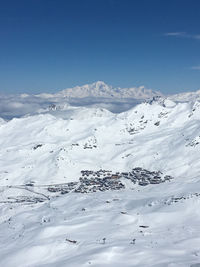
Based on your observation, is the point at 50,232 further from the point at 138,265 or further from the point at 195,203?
the point at 195,203

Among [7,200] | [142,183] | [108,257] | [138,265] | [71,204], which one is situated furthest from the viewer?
[142,183]

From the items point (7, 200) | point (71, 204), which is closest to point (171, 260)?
point (71, 204)

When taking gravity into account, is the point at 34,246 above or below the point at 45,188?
below

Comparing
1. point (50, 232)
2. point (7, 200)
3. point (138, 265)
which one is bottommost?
point (138, 265)

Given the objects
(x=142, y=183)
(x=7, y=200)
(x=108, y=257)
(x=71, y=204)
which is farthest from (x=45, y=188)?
(x=108, y=257)

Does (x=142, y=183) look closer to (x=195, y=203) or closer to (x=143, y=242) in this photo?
(x=195, y=203)

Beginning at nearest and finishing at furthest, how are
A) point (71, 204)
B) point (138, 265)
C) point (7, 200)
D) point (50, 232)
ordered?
point (138, 265)
point (50, 232)
point (71, 204)
point (7, 200)

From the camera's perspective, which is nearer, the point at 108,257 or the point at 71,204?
the point at 108,257

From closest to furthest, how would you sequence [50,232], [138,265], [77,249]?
[138,265]
[77,249]
[50,232]

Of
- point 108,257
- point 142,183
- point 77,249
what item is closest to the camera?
point 108,257
